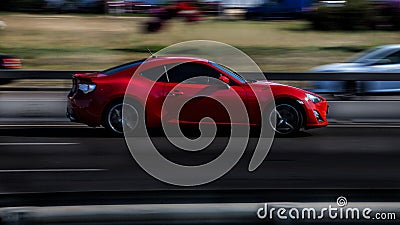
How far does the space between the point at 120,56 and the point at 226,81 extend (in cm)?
1467

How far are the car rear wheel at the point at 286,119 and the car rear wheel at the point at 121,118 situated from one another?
6.63 ft

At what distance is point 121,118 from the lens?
11.6 meters

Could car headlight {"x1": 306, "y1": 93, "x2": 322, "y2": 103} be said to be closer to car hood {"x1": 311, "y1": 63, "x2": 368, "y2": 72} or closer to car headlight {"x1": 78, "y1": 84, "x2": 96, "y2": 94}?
car headlight {"x1": 78, "y1": 84, "x2": 96, "y2": 94}

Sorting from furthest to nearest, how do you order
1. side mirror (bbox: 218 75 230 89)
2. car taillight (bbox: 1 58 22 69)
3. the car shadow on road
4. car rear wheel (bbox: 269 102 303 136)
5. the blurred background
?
the blurred background
car taillight (bbox: 1 58 22 69)
the car shadow on road
car rear wheel (bbox: 269 102 303 136)
side mirror (bbox: 218 75 230 89)

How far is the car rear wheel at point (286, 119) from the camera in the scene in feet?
38.6

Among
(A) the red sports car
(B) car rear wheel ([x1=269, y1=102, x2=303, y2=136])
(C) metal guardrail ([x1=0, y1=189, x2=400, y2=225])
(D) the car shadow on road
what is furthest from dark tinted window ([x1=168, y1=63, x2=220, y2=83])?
(C) metal guardrail ([x1=0, y1=189, x2=400, y2=225])

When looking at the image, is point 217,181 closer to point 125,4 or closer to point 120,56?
point 120,56

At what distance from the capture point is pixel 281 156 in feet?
33.4

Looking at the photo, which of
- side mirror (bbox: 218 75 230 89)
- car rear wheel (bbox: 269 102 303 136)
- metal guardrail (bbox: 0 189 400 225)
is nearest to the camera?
metal guardrail (bbox: 0 189 400 225)

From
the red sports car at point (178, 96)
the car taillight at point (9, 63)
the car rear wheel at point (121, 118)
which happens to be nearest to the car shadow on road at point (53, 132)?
the car rear wheel at point (121, 118)

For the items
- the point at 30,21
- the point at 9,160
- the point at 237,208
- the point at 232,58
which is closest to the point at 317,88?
the point at 232,58

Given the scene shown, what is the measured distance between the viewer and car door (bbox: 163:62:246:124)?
448 inches
